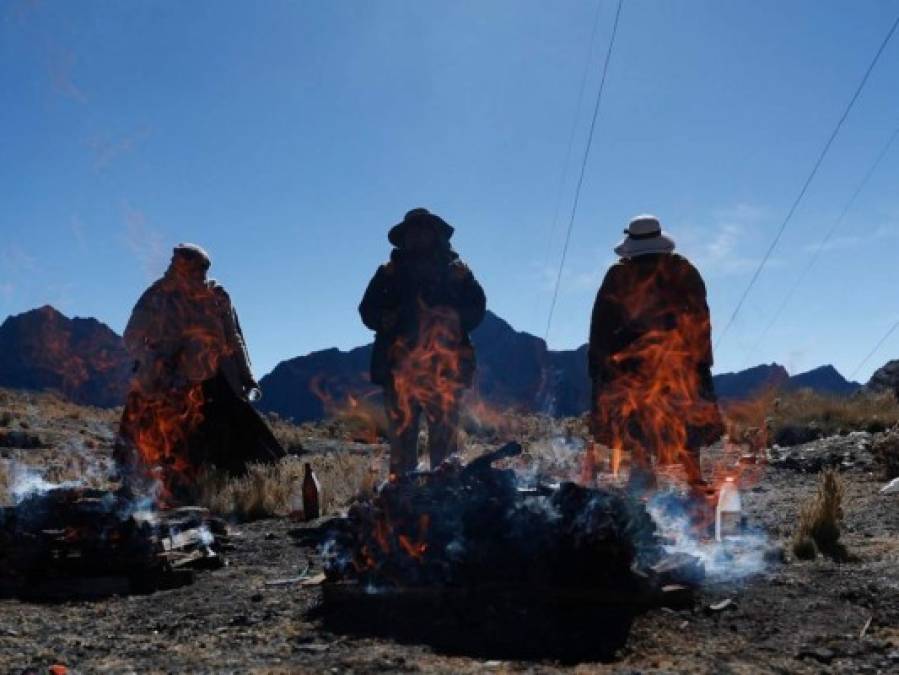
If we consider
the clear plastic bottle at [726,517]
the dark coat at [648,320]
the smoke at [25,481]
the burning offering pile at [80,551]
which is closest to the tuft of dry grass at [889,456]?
the clear plastic bottle at [726,517]

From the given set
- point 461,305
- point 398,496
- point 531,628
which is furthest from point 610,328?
point 531,628

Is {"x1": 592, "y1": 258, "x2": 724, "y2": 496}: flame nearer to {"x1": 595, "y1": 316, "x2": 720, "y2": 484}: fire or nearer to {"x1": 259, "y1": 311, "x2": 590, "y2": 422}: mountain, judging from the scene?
{"x1": 595, "y1": 316, "x2": 720, "y2": 484}: fire

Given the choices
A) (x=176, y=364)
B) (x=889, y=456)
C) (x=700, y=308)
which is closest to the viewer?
(x=700, y=308)

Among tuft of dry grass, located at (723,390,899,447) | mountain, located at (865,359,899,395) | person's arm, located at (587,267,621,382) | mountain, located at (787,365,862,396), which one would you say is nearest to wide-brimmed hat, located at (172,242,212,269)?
person's arm, located at (587,267,621,382)

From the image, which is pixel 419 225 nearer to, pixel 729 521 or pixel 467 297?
pixel 467 297

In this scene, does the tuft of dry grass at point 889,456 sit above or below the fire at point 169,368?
below

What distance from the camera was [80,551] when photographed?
579cm

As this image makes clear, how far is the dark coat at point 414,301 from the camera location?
8.38m

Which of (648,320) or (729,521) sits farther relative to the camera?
(648,320)

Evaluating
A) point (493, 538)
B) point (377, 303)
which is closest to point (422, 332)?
point (377, 303)

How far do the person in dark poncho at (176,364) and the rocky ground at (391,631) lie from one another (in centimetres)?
282

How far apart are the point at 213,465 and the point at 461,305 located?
3338 mm

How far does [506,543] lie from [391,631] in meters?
0.77

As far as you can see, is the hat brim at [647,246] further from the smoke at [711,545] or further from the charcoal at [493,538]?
the charcoal at [493,538]
